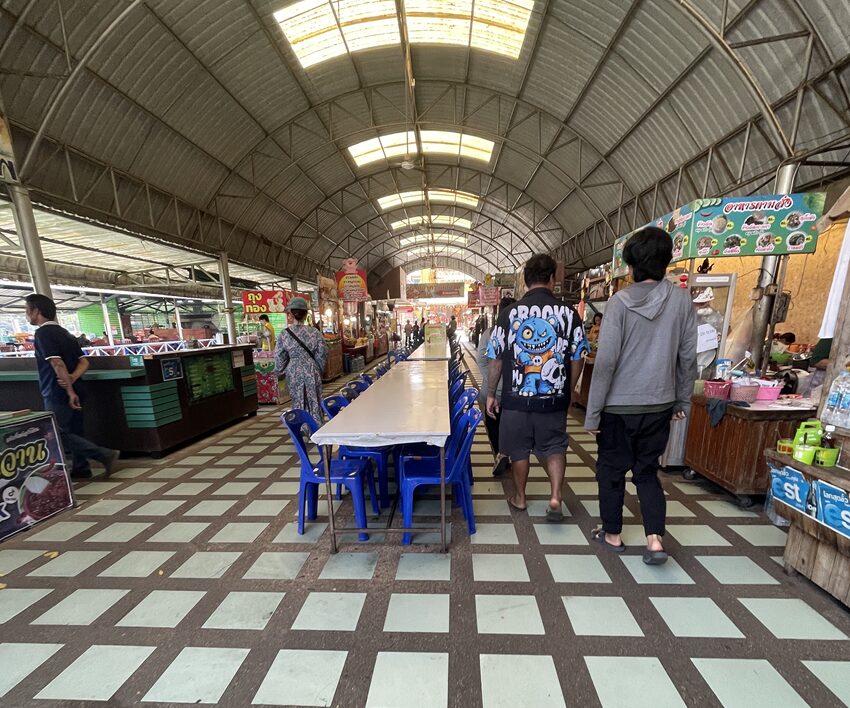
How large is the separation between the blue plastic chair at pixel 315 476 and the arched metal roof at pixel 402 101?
5.47 meters

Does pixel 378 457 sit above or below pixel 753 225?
below

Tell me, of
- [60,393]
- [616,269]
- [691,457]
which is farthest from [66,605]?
[616,269]

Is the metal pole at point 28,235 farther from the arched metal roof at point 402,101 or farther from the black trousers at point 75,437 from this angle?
the black trousers at point 75,437

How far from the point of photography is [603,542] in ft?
7.70

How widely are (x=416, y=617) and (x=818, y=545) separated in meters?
2.21

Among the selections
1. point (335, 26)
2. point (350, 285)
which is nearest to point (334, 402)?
point (335, 26)

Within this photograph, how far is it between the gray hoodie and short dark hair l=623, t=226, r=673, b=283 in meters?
0.07

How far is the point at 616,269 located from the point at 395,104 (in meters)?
8.19

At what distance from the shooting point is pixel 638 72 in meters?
6.29

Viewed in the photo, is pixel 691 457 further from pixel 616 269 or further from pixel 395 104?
pixel 395 104

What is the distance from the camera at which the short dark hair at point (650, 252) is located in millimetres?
1896

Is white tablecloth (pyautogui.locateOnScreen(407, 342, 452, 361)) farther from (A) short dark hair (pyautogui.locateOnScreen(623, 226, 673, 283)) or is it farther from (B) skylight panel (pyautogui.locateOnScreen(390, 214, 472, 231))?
(B) skylight panel (pyautogui.locateOnScreen(390, 214, 472, 231))

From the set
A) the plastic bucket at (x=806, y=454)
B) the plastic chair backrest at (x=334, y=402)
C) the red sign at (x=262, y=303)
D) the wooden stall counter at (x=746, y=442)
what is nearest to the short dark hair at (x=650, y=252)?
the plastic bucket at (x=806, y=454)

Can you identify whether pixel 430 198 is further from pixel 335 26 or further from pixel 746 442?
pixel 746 442
